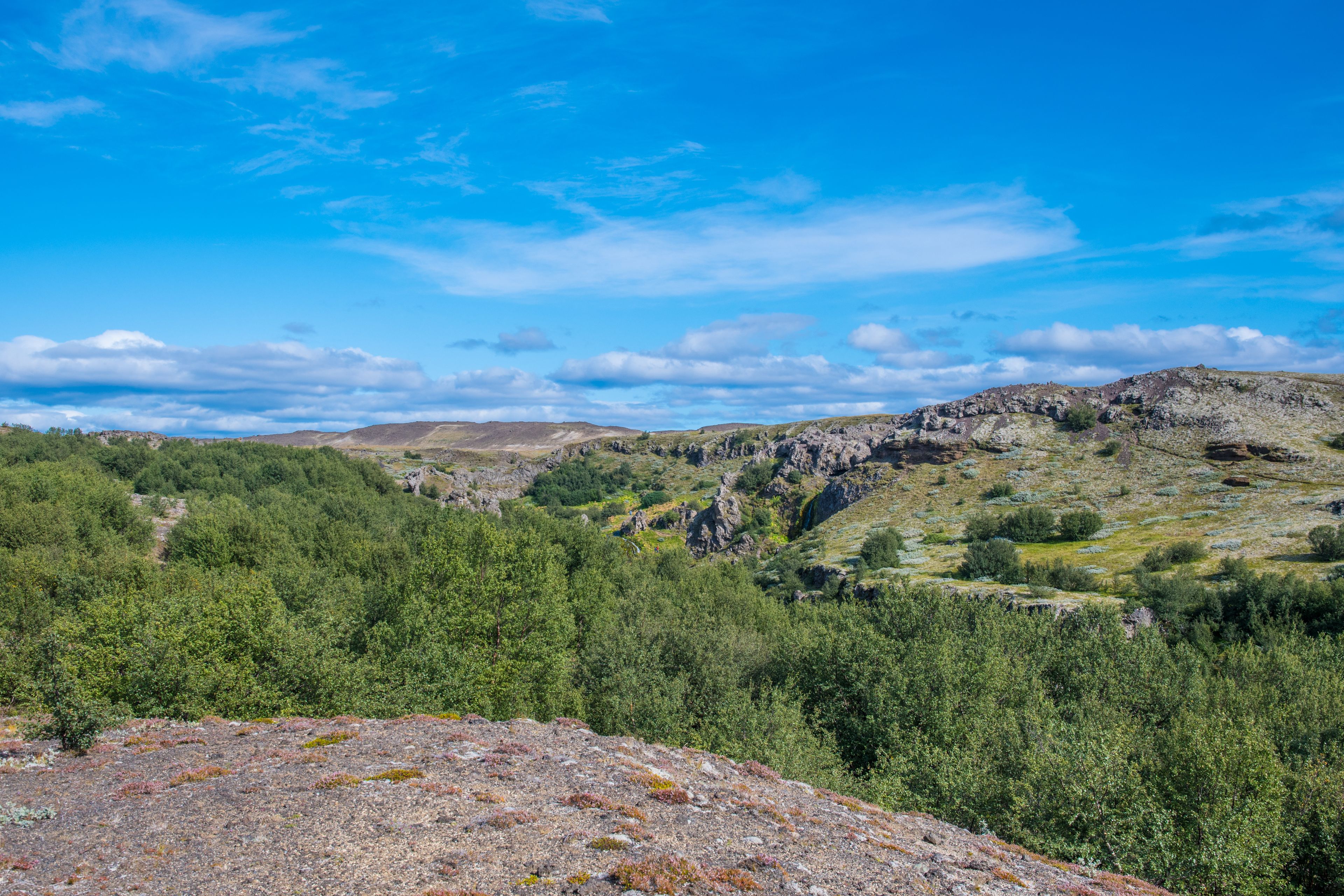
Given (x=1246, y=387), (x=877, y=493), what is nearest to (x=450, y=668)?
(x=877, y=493)

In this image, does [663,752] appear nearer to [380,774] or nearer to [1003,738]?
[380,774]

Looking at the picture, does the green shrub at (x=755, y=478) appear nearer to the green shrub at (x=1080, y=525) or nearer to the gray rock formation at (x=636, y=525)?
the gray rock formation at (x=636, y=525)

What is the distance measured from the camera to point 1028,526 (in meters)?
67.3

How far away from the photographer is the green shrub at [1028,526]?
6688 cm

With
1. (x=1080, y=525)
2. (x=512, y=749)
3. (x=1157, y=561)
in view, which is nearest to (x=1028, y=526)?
(x=1080, y=525)

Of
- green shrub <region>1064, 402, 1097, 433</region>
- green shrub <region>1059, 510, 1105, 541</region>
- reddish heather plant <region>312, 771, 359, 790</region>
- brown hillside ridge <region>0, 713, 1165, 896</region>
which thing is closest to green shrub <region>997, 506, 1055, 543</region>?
green shrub <region>1059, 510, 1105, 541</region>

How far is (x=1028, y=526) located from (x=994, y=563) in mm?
12467

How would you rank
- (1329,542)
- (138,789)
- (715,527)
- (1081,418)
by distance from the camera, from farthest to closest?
(715,527)
(1081,418)
(1329,542)
(138,789)

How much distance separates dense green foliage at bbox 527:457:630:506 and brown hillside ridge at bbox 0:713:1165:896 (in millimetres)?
114998

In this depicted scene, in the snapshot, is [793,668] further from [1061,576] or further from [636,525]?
[636,525]

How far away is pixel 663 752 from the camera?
1802 centimetres

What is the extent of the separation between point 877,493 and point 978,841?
7602cm

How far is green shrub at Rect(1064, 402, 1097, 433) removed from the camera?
291 ft

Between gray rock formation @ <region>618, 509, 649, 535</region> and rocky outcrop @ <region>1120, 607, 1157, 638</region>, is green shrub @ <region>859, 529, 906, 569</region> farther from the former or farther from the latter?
gray rock formation @ <region>618, 509, 649, 535</region>
